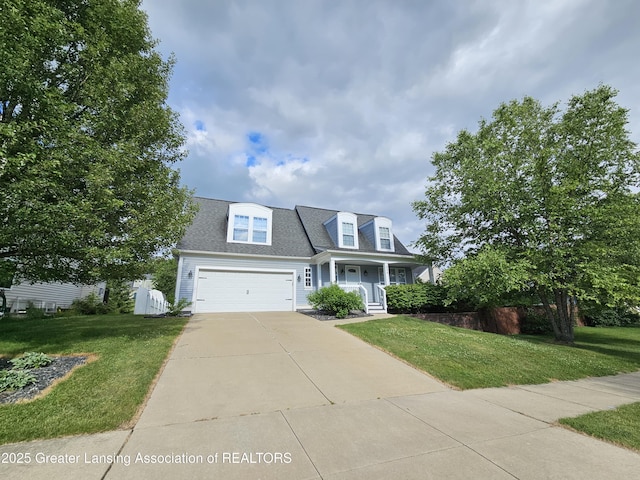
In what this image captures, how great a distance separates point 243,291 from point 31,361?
927cm

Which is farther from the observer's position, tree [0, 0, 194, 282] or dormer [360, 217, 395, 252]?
dormer [360, 217, 395, 252]

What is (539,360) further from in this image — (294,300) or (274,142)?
(274,142)

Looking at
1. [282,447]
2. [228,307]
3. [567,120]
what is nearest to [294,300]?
[228,307]

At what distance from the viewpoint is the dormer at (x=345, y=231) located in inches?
648

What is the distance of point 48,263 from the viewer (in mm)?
6520

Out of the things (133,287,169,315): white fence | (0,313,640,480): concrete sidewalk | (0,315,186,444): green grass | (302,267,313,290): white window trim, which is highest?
(302,267,313,290): white window trim

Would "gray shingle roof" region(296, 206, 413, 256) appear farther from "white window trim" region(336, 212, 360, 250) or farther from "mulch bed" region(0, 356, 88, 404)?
"mulch bed" region(0, 356, 88, 404)

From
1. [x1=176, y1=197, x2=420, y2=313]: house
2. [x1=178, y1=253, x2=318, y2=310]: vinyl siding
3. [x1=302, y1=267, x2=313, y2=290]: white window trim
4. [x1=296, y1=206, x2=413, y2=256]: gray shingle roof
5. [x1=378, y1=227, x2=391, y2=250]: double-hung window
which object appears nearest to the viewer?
[x1=178, y1=253, x2=318, y2=310]: vinyl siding

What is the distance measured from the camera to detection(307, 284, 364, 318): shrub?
37.8 ft

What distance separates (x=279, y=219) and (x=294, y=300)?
5.52 meters

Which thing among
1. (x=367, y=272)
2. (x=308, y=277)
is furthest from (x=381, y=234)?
(x=308, y=277)

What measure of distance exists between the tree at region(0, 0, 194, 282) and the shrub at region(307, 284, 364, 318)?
6.35m

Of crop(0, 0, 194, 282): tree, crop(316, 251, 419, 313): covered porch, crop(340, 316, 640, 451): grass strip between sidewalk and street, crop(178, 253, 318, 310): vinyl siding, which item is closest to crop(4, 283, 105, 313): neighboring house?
crop(178, 253, 318, 310): vinyl siding

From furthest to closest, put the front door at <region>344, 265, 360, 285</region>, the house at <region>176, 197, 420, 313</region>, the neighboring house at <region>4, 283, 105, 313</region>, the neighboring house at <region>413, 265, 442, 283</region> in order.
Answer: the front door at <region>344, 265, 360, 285</region> → the neighboring house at <region>413, 265, 442, 283</region> → the house at <region>176, 197, 420, 313</region> → the neighboring house at <region>4, 283, 105, 313</region>
